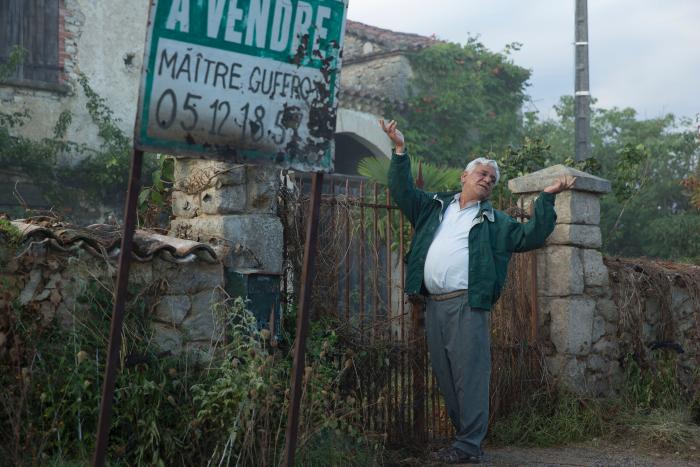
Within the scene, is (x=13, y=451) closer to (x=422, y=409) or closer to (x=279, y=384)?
(x=279, y=384)

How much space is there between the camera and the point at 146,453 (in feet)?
13.1

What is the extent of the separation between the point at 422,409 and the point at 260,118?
290 cm

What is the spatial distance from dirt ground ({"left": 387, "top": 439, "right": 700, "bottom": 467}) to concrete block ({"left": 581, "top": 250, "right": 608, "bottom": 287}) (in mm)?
1300

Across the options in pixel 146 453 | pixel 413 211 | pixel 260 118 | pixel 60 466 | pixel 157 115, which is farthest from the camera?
pixel 413 211

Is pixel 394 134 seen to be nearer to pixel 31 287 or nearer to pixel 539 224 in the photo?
pixel 539 224

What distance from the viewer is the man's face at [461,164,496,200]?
505 centimetres

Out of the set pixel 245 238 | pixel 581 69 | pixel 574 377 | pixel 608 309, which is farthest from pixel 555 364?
pixel 581 69

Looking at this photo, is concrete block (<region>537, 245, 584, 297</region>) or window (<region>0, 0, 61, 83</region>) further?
window (<region>0, 0, 61, 83</region>)

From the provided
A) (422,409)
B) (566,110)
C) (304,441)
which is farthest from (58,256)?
(566,110)

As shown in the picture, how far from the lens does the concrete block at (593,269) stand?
6.48m

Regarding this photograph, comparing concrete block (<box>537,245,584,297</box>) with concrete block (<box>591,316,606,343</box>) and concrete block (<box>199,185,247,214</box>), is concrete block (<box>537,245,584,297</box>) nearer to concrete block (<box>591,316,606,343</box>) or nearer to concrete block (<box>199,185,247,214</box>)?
concrete block (<box>591,316,606,343</box>)

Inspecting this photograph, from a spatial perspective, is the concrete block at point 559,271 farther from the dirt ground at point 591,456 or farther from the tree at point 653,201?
the tree at point 653,201

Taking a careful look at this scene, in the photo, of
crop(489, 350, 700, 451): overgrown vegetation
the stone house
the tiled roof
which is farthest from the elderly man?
the stone house

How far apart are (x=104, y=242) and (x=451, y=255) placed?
203 centimetres
